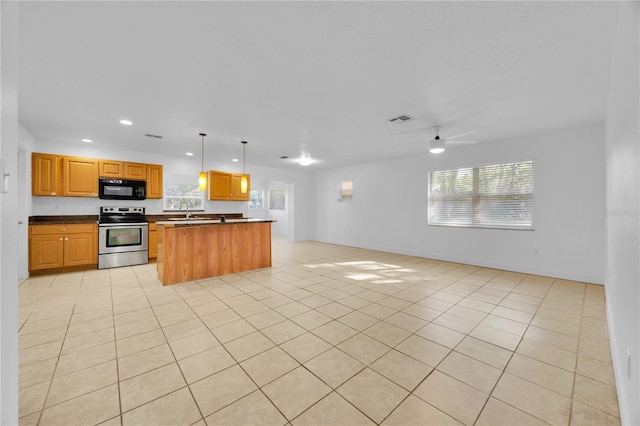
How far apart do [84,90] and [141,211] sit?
141 inches

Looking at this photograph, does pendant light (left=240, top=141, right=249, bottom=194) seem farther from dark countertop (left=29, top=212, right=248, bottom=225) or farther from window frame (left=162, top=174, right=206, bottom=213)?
dark countertop (left=29, top=212, right=248, bottom=225)

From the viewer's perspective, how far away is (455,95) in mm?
3088

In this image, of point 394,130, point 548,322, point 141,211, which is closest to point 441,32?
point 394,130

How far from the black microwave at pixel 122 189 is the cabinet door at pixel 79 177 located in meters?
0.14

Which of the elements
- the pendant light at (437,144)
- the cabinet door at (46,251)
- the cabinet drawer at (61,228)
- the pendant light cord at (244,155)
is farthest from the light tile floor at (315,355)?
the pendant light cord at (244,155)

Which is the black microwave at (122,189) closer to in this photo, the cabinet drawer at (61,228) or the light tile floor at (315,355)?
the cabinet drawer at (61,228)

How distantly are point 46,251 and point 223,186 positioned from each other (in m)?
3.48

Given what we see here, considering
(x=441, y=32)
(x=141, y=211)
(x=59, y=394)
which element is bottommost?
(x=59, y=394)

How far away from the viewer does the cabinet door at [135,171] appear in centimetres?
566

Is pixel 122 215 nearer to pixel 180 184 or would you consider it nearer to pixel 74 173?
pixel 74 173

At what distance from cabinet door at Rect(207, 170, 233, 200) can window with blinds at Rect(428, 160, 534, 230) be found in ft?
16.7

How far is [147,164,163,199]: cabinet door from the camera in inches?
234

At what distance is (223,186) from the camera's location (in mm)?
6836

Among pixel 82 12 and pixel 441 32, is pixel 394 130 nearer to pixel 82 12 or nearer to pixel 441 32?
pixel 441 32
